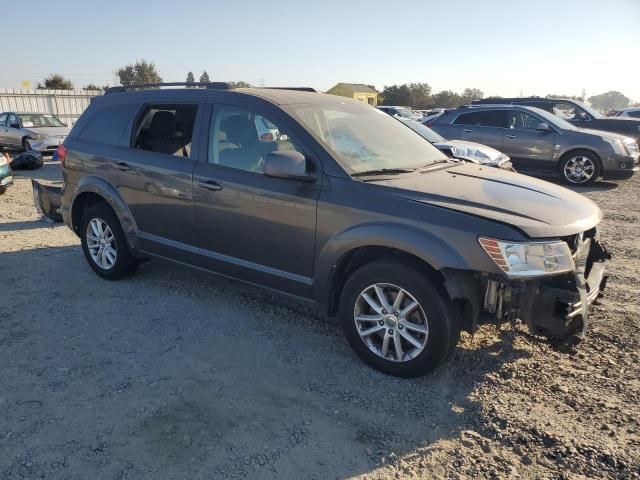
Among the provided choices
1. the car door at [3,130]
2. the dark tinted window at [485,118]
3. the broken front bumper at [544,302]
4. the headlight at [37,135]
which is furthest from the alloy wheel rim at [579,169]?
the car door at [3,130]

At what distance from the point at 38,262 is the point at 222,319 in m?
2.92

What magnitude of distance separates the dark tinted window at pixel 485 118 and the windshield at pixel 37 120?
13790 mm

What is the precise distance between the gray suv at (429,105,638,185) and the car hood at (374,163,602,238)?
8054mm

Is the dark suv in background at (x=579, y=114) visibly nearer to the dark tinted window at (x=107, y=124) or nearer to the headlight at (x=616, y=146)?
the headlight at (x=616, y=146)

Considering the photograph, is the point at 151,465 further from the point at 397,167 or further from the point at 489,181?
the point at 489,181

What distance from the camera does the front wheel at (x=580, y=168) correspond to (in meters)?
10.8

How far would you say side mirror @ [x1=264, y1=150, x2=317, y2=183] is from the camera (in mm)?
3416

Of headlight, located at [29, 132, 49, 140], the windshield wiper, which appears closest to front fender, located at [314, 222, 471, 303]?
the windshield wiper

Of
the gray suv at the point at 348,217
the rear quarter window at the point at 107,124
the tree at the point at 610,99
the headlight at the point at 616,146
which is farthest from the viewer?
the tree at the point at 610,99

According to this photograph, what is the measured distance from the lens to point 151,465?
8.44ft

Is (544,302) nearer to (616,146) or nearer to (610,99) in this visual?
(616,146)

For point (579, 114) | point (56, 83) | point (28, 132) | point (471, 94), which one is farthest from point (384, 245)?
point (471, 94)

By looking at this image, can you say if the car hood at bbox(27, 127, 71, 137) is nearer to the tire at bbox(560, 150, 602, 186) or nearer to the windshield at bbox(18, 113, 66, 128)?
the windshield at bbox(18, 113, 66, 128)

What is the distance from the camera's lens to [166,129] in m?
4.60
